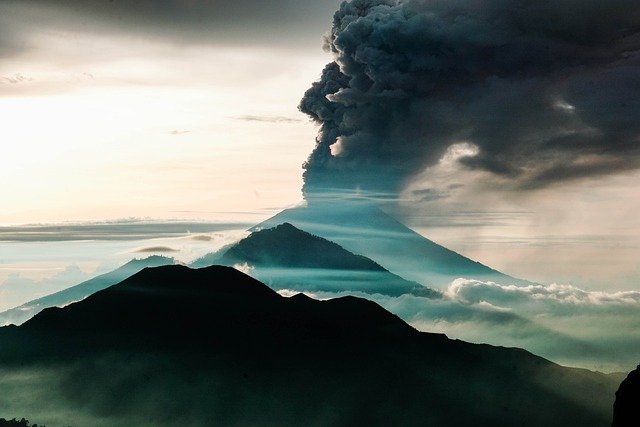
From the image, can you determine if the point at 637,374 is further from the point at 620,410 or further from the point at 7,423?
the point at 7,423

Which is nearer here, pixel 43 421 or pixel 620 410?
pixel 620 410

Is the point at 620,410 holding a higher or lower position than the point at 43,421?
higher

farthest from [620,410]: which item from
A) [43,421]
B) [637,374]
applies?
[43,421]

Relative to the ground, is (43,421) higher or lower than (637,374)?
lower

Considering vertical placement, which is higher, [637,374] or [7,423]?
[637,374]

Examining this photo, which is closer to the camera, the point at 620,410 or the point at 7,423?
the point at 620,410

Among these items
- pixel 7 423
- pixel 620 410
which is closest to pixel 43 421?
pixel 7 423

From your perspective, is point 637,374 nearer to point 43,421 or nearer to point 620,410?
point 620,410
